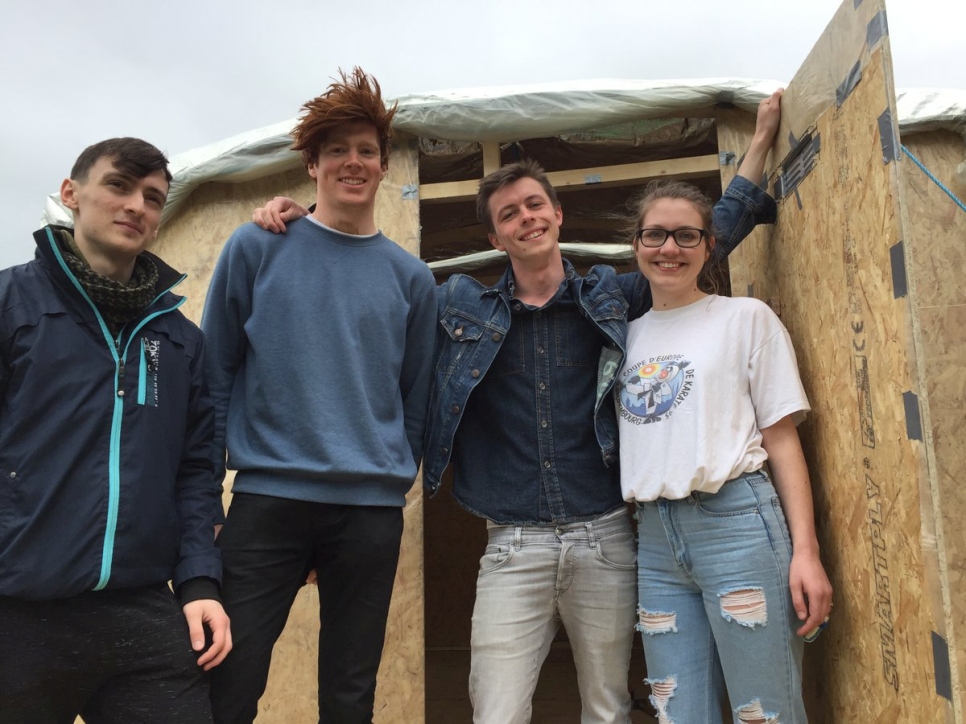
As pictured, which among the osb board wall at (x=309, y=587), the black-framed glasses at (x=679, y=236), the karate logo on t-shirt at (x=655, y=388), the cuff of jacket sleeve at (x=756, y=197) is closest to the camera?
the karate logo on t-shirt at (x=655, y=388)

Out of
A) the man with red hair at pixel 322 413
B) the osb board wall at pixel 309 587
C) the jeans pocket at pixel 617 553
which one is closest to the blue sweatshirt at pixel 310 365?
the man with red hair at pixel 322 413

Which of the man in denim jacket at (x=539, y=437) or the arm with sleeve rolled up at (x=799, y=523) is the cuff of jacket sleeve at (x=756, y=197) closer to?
the man in denim jacket at (x=539, y=437)

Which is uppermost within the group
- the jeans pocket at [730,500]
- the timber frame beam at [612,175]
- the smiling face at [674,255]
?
the timber frame beam at [612,175]

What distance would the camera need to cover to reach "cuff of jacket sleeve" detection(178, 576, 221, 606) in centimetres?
178

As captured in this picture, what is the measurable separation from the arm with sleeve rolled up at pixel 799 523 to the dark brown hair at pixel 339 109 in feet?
4.88

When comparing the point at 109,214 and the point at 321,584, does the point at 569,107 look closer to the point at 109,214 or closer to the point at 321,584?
the point at 109,214

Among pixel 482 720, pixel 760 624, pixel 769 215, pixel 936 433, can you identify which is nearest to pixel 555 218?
pixel 769 215

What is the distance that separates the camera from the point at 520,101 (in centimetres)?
315

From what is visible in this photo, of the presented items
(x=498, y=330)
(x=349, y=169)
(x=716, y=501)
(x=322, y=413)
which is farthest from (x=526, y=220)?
(x=716, y=501)

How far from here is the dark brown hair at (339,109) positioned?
218 centimetres

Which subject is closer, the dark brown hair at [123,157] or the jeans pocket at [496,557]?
the dark brown hair at [123,157]

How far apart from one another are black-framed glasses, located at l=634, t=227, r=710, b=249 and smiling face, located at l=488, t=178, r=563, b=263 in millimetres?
333

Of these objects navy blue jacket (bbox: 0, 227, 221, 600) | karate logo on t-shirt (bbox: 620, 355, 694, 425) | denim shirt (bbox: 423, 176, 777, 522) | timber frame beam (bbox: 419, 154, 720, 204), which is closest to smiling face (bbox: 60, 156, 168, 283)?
navy blue jacket (bbox: 0, 227, 221, 600)

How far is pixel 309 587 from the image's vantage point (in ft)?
10.5
